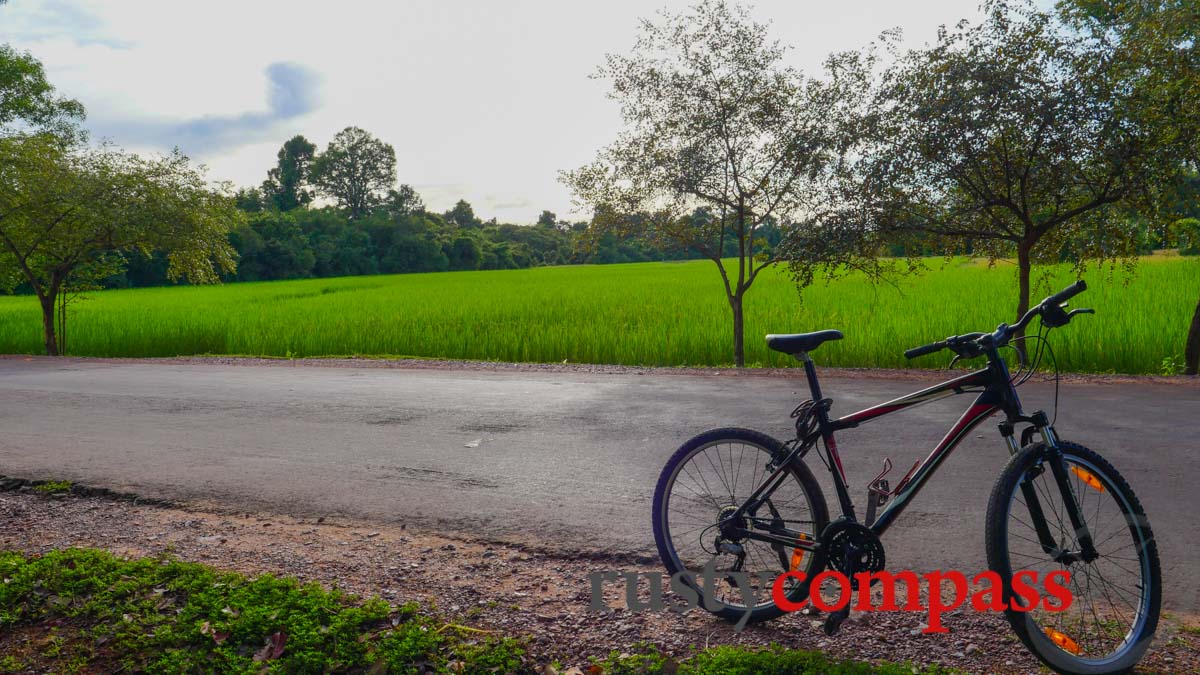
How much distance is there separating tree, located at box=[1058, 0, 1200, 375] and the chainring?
9497mm

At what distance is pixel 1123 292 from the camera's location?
69.8ft

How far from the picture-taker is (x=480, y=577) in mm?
4590

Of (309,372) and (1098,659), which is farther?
(309,372)

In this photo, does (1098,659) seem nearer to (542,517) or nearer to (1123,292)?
(542,517)

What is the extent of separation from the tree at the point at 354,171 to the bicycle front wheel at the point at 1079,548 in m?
104

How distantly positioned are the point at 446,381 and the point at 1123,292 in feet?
59.5

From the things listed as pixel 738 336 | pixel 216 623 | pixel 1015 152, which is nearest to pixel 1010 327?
pixel 216 623

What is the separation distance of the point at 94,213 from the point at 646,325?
40.9 feet

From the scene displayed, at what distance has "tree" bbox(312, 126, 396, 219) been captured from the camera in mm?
101875

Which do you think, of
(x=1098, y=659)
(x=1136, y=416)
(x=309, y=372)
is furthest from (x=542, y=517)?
(x=309, y=372)

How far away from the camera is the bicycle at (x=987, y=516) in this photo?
3.35 metres

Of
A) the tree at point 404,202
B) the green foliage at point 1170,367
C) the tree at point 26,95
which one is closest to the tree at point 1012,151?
the green foliage at point 1170,367

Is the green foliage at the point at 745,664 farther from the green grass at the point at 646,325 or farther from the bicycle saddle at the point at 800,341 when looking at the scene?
the green grass at the point at 646,325

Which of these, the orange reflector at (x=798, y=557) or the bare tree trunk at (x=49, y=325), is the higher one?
the bare tree trunk at (x=49, y=325)
